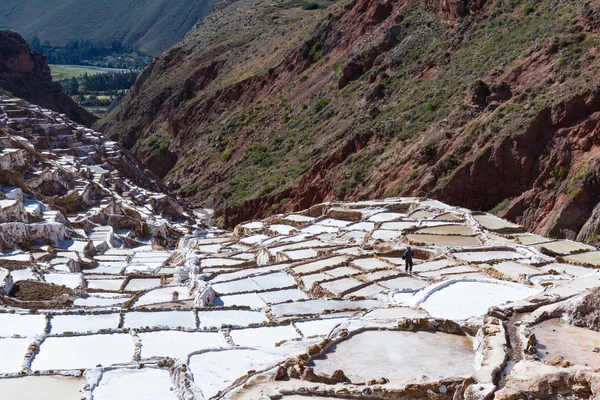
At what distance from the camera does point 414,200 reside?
24078 millimetres

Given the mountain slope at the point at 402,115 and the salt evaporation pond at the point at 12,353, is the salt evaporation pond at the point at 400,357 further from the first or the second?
the mountain slope at the point at 402,115

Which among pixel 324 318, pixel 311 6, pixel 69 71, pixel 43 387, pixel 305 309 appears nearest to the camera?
pixel 43 387

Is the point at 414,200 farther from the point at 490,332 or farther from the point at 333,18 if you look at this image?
the point at 333,18

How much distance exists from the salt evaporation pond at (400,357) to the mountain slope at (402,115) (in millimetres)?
14392

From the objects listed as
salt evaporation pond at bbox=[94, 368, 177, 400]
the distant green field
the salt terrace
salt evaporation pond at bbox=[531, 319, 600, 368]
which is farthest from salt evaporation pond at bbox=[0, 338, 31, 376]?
the distant green field

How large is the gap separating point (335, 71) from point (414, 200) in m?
28.6

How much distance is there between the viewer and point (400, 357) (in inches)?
318

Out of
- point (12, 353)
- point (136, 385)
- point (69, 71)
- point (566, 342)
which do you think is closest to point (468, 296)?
point (566, 342)

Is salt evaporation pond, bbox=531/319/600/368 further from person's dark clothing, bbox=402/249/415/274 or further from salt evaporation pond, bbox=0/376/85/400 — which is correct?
person's dark clothing, bbox=402/249/415/274

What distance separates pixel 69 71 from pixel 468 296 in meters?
163

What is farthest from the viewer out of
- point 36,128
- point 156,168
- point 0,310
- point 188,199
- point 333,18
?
point 156,168

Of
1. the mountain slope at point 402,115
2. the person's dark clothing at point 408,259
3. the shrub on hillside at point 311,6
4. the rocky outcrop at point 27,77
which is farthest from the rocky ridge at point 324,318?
the shrub on hillside at point 311,6

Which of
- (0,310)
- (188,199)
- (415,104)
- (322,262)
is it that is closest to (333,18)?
(188,199)

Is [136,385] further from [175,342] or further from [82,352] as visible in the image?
[175,342]
